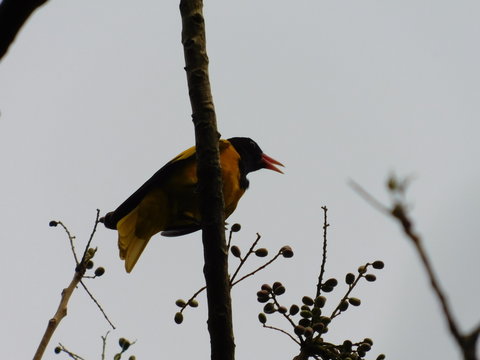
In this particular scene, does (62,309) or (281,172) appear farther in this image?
(281,172)

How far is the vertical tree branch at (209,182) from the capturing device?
2189 mm

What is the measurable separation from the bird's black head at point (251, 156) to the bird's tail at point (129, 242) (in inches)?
42.9

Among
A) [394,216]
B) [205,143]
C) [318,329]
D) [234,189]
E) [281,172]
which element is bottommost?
[394,216]

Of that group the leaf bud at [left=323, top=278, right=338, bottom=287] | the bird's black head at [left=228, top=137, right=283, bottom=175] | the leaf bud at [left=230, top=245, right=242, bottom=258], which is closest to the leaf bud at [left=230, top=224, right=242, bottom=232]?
the leaf bud at [left=230, top=245, right=242, bottom=258]

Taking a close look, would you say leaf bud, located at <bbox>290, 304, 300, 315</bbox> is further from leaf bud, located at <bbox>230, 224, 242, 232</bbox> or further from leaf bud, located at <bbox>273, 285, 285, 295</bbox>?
leaf bud, located at <bbox>230, 224, 242, 232</bbox>

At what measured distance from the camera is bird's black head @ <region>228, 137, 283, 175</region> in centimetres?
533

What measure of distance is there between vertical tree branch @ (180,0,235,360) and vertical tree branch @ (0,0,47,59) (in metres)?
1.49

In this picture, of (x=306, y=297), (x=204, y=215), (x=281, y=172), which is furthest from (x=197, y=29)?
(x=281, y=172)

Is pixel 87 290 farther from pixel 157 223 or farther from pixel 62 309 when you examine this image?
pixel 157 223

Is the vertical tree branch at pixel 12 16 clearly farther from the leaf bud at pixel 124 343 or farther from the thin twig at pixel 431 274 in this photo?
the leaf bud at pixel 124 343

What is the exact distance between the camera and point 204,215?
2320 mm

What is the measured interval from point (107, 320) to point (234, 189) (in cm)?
184

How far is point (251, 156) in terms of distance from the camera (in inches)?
219

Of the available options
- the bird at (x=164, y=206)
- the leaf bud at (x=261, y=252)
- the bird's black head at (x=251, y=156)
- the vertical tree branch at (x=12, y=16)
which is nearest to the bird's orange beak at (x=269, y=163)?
the bird's black head at (x=251, y=156)
